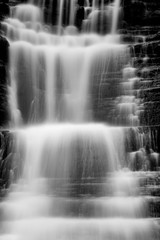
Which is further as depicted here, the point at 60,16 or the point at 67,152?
the point at 60,16

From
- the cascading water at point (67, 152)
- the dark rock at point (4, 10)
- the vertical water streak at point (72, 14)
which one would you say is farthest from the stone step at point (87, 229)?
the vertical water streak at point (72, 14)

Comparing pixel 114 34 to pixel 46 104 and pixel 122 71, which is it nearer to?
pixel 122 71

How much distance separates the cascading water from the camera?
24.1 ft

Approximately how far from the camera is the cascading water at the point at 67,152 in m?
7.35

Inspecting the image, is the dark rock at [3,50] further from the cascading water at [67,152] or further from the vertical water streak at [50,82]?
the vertical water streak at [50,82]

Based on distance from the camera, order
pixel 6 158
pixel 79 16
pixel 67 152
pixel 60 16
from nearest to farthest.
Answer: pixel 67 152 < pixel 6 158 < pixel 79 16 < pixel 60 16

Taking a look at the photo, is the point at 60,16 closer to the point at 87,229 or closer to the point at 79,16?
the point at 79,16

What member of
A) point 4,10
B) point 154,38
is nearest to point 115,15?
point 154,38

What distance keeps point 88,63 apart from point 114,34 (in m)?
3.81

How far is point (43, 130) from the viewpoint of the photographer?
417 inches

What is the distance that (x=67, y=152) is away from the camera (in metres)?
9.34

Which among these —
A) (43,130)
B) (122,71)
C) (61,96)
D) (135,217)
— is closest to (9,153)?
(43,130)

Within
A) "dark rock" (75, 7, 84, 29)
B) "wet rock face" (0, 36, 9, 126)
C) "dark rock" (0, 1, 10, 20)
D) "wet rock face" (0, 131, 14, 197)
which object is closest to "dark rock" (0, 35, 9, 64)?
"wet rock face" (0, 36, 9, 126)

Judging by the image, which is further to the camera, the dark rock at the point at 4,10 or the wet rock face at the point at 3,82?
the dark rock at the point at 4,10
